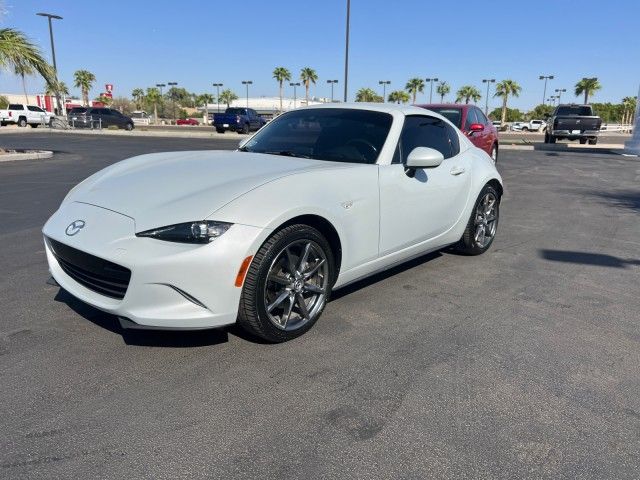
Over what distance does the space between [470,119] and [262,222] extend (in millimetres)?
9202

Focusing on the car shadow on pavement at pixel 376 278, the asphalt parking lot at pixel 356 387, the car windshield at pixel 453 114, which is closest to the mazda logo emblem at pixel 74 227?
the asphalt parking lot at pixel 356 387

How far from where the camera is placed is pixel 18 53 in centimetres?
1324

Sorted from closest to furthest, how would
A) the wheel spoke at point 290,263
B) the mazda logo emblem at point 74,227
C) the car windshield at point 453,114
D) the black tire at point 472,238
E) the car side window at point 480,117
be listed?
the mazda logo emblem at point 74,227, the wheel spoke at point 290,263, the black tire at point 472,238, the car windshield at point 453,114, the car side window at point 480,117

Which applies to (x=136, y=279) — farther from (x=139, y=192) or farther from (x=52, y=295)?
(x=52, y=295)

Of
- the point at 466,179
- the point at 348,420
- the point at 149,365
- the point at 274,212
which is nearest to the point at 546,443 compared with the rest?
the point at 348,420

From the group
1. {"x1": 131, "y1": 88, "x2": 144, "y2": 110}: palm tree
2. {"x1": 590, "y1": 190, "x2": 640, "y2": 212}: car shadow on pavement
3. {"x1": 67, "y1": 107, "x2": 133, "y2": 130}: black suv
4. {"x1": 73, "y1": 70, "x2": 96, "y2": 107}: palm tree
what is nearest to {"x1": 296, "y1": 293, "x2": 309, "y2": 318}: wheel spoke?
{"x1": 590, "y1": 190, "x2": 640, "y2": 212}: car shadow on pavement

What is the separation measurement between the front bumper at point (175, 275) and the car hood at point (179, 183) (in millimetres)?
153

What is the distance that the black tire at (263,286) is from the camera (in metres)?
2.85

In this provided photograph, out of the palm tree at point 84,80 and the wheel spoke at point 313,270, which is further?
the palm tree at point 84,80

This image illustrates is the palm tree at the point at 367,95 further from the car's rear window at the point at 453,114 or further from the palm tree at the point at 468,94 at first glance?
the car's rear window at the point at 453,114

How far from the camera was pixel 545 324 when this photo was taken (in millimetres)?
3570

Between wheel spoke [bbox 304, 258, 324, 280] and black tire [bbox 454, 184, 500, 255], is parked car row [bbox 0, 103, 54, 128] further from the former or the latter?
wheel spoke [bbox 304, 258, 324, 280]

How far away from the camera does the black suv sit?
3463 cm

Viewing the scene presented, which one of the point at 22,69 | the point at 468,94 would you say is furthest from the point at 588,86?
the point at 22,69
